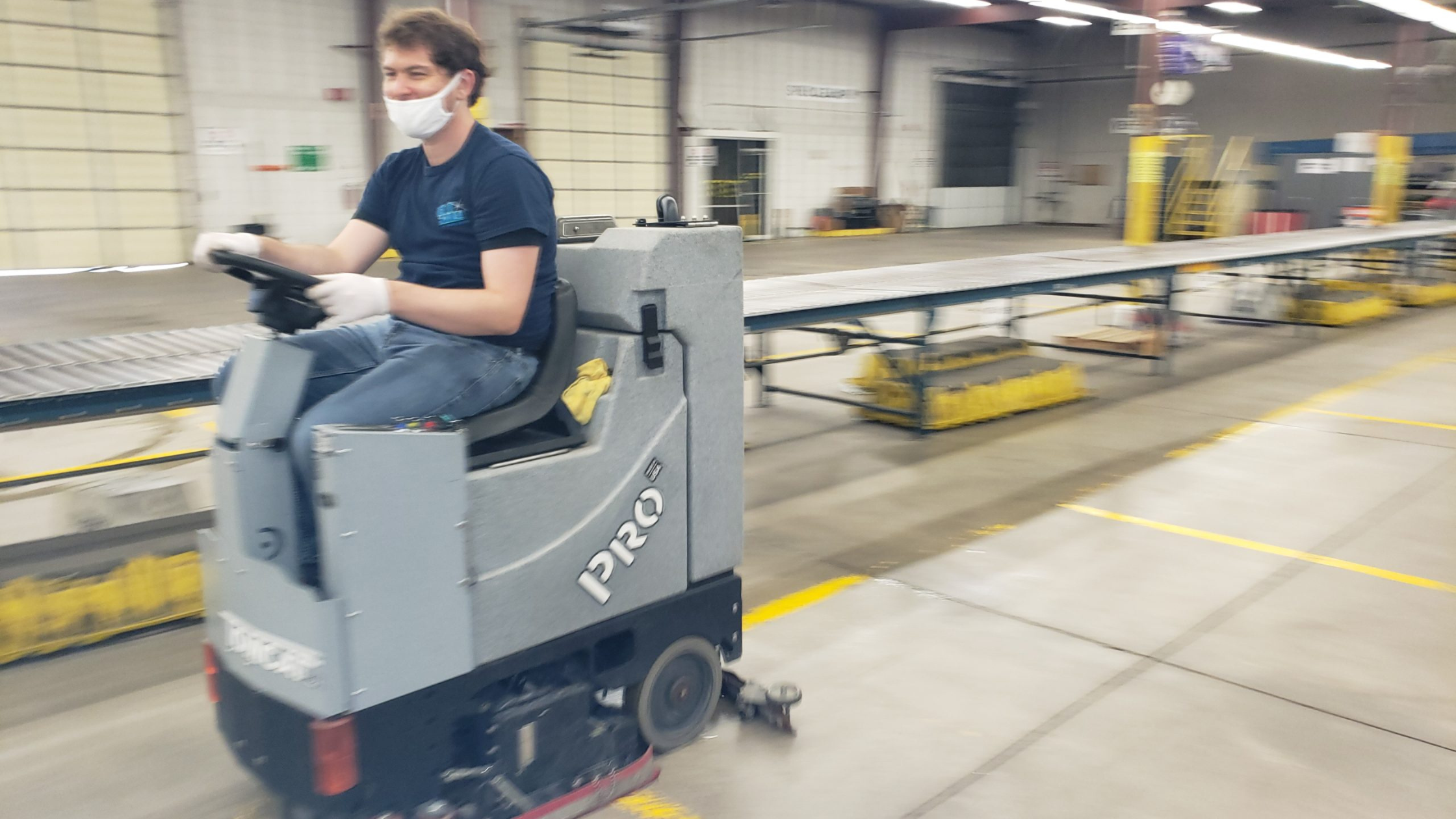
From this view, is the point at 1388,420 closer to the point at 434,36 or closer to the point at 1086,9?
the point at 434,36

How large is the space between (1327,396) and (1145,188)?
8269mm

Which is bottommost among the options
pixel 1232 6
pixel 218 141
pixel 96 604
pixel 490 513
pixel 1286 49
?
pixel 96 604

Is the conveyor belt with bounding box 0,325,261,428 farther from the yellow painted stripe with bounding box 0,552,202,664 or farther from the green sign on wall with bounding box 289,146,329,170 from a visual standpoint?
the green sign on wall with bounding box 289,146,329,170

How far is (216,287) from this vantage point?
12.0 meters

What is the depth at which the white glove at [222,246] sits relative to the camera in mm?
2096

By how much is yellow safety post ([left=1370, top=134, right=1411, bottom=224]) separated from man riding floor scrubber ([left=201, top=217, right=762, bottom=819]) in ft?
64.6

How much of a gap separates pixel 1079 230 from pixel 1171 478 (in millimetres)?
22733

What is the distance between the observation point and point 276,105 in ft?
48.6

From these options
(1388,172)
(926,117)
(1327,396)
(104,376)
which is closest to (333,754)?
(104,376)

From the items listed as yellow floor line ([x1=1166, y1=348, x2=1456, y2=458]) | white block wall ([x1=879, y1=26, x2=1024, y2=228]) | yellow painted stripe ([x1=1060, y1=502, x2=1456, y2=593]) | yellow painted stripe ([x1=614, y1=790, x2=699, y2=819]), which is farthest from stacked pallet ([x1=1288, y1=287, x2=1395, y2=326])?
white block wall ([x1=879, y1=26, x2=1024, y2=228])

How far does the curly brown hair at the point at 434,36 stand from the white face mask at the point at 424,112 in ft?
0.12

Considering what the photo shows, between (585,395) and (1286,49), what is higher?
(1286,49)

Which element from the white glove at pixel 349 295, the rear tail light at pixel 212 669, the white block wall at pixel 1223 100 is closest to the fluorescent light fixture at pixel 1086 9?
the white block wall at pixel 1223 100

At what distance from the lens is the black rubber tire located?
2.58 metres
